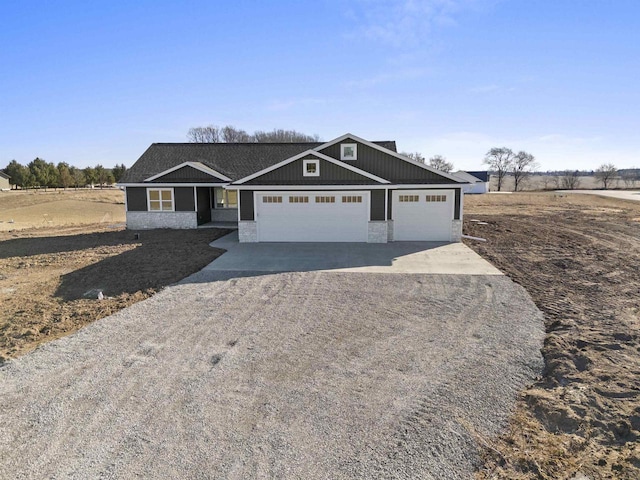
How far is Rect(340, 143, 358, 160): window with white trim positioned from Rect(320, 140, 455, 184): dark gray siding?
5.3 inches

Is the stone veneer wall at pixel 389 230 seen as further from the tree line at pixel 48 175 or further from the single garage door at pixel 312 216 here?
the tree line at pixel 48 175

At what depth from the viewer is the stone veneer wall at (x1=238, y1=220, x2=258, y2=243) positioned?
60.4 feet

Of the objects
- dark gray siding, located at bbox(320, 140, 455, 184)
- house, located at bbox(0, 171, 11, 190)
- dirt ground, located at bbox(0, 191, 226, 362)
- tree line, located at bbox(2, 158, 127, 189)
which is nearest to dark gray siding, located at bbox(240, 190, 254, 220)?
dirt ground, located at bbox(0, 191, 226, 362)

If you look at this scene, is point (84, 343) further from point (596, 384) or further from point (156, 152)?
point (156, 152)

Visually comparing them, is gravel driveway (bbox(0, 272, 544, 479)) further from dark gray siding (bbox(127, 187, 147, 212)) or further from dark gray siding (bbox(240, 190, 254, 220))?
dark gray siding (bbox(127, 187, 147, 212))

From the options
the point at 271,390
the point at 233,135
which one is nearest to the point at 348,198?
the point at 271,390

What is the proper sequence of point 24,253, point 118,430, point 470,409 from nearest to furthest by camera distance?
point 118,430 < point 470,409 < point 24,253

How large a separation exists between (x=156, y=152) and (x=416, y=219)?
16.2 metres

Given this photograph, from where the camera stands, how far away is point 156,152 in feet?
84.0

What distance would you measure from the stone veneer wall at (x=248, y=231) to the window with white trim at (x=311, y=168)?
3.10 metres

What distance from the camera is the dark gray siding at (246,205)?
720 inches

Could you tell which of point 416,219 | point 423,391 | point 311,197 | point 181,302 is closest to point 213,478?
point 423,391

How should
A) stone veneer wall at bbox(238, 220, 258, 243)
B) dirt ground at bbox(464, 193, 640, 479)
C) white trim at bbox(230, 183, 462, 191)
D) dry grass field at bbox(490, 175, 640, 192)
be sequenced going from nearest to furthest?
1. dirt ground at bbox(464, 193, 640, 479)
2. white trim at bbox(230, 183, 462, 191)
3. stone veneer wall at bbox(238, 220, 258, 243)
4. dry grass field at bbox(490, 175, 640, 192)

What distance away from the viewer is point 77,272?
1289cm
